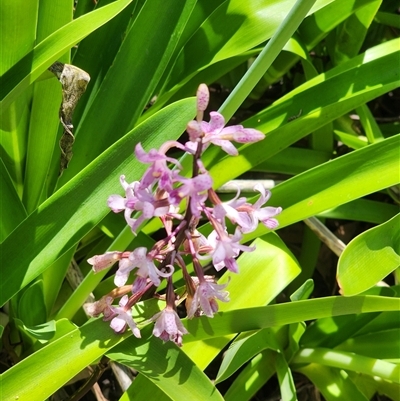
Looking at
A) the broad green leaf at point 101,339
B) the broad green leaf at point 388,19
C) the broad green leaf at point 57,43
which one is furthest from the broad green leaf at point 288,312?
the broad green leaf at point 388,19

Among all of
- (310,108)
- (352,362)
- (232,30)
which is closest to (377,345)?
(352,362)

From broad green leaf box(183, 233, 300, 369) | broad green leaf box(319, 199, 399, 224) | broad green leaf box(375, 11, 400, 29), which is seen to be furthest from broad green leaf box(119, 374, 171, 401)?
broad green leaf box(375, 11, 400, 29)

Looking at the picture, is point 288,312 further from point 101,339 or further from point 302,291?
point 101,339

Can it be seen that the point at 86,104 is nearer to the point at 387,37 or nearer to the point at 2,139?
the point at 2,139

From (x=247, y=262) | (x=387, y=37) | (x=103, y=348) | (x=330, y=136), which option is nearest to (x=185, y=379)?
(x=103, y=348)

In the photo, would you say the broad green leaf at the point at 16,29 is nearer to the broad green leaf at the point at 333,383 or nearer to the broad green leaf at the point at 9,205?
the broad green leaf at the point at 9,205

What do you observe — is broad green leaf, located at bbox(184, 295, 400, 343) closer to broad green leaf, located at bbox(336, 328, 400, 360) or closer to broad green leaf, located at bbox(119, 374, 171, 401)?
broad green leaf, located at bbox(119, 374, 171, 401)
